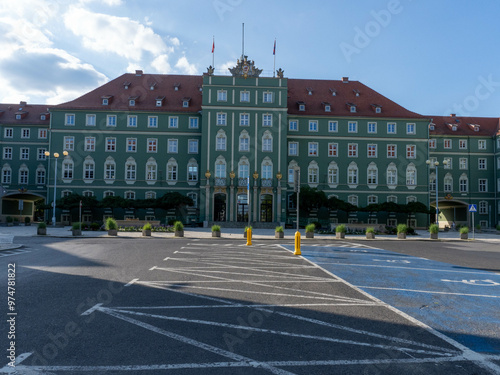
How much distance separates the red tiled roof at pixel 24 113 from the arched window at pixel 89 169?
Result: 11.8 meters

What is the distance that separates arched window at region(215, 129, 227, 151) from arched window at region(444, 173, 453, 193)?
33.7 metres

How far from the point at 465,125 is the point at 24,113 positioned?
223 ft

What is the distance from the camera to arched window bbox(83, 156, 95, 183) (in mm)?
50469

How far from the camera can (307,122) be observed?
52.5 meters

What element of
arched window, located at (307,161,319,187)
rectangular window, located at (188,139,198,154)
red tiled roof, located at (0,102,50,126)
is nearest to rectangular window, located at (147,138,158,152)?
rectangular window, located at (188,139,198,154)

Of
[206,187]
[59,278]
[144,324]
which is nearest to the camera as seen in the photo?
[144,324]

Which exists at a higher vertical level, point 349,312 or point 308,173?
point 308,173

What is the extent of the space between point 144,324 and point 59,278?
211 inches

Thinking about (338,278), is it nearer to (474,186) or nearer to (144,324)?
(144,324)

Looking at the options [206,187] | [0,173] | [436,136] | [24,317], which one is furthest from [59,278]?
[436,136]

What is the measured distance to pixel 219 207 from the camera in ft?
161

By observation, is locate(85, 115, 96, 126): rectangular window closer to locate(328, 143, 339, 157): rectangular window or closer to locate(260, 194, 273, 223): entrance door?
locate(260, 194, 273, 223): entrance door

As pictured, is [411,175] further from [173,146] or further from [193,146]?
[173,146]

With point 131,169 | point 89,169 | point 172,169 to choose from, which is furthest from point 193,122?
point 89,169
